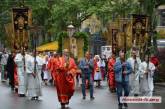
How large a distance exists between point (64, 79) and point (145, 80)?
480 centimetres

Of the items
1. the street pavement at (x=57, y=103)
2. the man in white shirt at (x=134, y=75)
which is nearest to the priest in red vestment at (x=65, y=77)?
the street pavement at (x=57, y=103)

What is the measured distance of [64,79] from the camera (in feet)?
71.4

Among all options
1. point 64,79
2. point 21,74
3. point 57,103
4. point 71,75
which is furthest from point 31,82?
point 71,75

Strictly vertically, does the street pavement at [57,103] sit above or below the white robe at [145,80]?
below

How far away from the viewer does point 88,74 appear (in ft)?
84.1

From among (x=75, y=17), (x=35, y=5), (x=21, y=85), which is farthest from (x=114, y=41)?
(x=35, y=5)

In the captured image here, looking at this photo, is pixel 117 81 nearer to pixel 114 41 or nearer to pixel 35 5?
pixel 114 41

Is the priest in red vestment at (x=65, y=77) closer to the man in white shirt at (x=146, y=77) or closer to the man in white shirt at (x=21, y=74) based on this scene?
the man in white shirt at (x=146, y=77)

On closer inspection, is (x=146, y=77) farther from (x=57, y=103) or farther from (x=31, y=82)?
(x=31, y=82)

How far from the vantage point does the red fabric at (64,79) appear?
2169 cm

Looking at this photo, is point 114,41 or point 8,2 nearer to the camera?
point 114,41

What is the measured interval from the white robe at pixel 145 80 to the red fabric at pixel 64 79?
4182mm

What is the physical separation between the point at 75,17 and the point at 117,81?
41463 mm

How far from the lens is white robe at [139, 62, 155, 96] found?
2511cm
